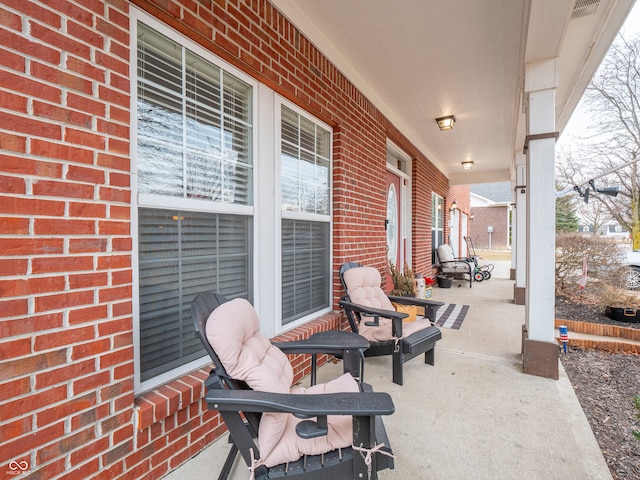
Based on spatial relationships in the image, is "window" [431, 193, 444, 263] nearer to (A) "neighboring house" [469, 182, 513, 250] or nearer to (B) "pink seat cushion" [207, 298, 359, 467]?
(B) "pink seat cushion" [207, 298, 359, 467]

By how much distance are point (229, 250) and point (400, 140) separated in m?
4.00

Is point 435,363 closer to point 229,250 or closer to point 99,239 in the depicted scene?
point 229,250

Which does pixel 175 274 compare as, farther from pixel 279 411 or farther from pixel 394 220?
pixel 394 220

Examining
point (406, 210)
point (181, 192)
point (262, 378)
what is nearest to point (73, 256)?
point (181, 192)

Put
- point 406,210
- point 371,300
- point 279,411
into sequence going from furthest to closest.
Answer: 1. point 406,210
2. point 371,300
3. point 279,411

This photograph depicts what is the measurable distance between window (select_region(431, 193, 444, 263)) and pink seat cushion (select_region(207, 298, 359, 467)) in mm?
7135

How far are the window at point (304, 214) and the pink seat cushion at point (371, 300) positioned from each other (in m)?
0.36

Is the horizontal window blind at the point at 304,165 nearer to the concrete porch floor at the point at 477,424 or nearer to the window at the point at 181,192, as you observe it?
the window at the point at 181,192

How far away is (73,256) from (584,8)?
3.51 m

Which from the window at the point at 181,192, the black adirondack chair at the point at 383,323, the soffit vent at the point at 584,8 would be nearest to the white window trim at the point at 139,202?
the window at the point at 181,192

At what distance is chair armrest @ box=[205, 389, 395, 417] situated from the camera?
3.84 ft

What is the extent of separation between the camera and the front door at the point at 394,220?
18.1ft

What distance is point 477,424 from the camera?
2.11 m

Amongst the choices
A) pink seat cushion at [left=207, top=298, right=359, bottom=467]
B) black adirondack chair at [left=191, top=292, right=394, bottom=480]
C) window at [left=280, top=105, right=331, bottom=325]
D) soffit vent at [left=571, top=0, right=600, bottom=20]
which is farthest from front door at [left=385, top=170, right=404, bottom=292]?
black adirondack chair at [left=191, top=292, right=394, bottom=480]
